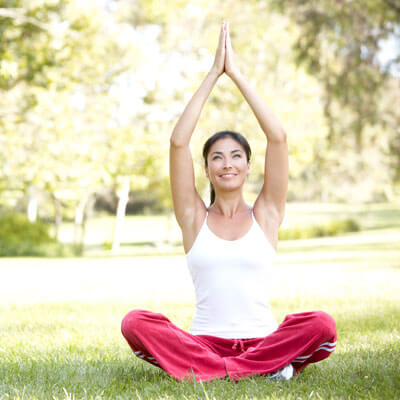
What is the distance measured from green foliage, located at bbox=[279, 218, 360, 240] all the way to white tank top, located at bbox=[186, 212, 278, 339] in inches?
1169

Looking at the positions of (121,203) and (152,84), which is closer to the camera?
(152,84)

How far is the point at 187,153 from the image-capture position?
371 centimetres

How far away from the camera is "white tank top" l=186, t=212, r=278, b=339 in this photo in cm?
352

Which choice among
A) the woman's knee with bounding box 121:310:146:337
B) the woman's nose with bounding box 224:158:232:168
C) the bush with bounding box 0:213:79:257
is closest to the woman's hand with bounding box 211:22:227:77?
the woman's nose with bounding box 224:158:232:168

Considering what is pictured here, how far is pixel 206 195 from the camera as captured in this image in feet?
97.5

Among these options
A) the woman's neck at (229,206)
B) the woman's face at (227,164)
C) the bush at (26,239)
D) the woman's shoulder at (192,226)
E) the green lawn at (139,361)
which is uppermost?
the woman's face at (227,164)

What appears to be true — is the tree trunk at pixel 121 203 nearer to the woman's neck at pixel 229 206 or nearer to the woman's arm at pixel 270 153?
the woman's neck at pixel 229 206

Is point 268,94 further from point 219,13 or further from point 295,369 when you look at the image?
point 295,369

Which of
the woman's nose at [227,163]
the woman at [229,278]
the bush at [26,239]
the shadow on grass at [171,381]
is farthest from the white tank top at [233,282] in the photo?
the bush at [26,239]

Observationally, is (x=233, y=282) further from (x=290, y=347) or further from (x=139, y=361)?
(x=139, y=361)

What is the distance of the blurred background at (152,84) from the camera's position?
1303 centimetres

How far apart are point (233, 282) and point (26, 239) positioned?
65.8 ft

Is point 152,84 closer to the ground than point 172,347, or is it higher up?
higher up

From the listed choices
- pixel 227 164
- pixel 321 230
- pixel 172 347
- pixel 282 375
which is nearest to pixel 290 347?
pixel 282 375
